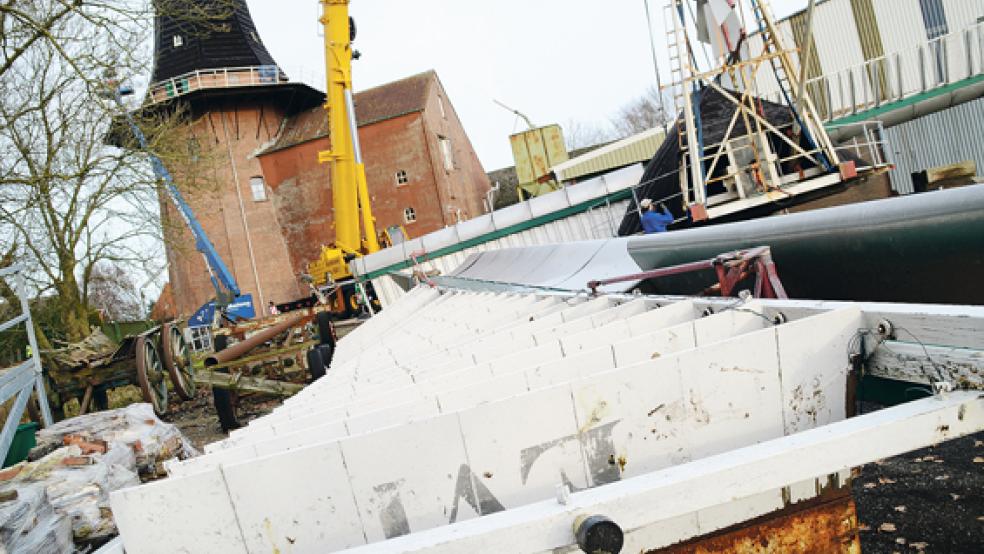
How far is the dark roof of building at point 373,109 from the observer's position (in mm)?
30016

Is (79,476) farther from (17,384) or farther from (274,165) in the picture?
(274,165)

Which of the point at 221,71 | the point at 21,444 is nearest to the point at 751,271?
the point at 21,444

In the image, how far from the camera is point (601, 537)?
4.90ft

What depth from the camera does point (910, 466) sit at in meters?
4.13

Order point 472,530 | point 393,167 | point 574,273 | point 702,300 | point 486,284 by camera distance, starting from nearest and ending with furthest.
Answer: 1. point 472,530
2. point 702,300
3. point 574,273
4. point 486,284
5. point 393,167

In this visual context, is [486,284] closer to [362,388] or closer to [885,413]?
[362,388]

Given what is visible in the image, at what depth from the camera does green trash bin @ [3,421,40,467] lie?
565 cm

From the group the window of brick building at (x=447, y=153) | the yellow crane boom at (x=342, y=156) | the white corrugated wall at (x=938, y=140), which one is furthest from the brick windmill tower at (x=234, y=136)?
the white corrugated wall at (x=938, y=140)

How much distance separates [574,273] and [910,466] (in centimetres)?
284

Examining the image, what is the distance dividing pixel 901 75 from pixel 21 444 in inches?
807

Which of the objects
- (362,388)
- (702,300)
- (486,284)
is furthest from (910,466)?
(486,284)

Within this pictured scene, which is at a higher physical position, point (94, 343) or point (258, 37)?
point (258, 37)

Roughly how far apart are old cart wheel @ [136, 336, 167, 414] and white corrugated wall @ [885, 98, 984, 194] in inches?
651

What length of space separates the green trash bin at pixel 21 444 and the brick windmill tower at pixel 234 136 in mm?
23587
